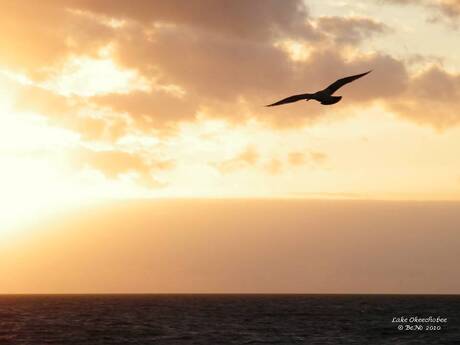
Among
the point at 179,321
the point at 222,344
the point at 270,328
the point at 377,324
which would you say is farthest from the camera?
the point at 179,321

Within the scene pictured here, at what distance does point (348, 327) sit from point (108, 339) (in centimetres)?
3632

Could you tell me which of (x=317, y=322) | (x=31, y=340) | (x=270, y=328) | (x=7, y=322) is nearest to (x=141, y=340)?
(x=31, y=340)

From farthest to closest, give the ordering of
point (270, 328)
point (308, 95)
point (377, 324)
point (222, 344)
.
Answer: point (377, 324)
point (270, 328)
point (222, 344)
point (308, 95)

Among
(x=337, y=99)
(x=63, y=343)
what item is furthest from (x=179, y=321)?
(x=337, y=99)

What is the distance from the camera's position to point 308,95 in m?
25.6

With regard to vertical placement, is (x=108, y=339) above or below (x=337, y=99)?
below

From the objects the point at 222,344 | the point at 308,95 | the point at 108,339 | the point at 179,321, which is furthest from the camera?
the point at 179,321

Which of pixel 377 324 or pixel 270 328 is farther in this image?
pixel 377 324

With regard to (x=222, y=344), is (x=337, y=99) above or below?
above

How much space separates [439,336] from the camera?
99875 millimetres

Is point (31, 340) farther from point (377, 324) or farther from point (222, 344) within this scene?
point (377, 324)

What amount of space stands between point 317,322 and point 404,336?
29154mm

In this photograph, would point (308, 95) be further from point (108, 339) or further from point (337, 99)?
point (108, 339)

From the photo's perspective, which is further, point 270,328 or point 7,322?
point 7,322
